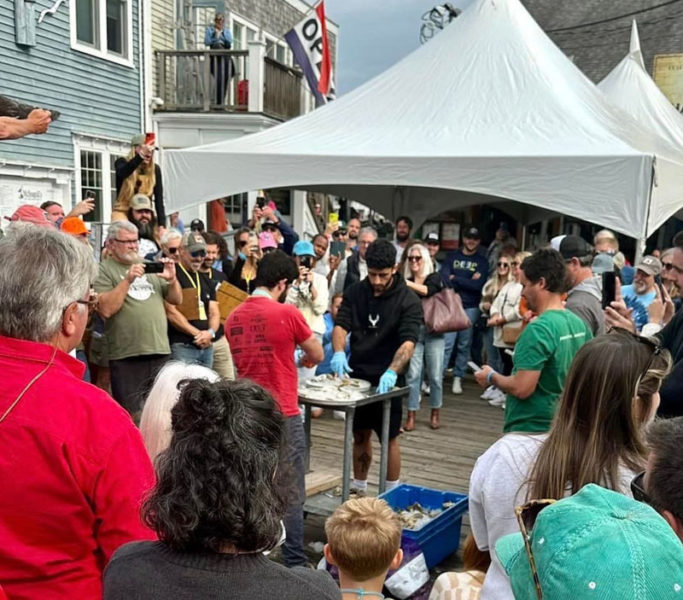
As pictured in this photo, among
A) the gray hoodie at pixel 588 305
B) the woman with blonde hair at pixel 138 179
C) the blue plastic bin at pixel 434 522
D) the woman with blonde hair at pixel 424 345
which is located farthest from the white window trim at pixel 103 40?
→ the blue plastic bin at pixel 434 522

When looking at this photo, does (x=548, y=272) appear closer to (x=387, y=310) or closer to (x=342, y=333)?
(x=387, y=310)

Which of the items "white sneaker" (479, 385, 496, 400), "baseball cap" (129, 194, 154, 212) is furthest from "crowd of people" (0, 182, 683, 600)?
"white sneaker" (479, 385, 496, 400)

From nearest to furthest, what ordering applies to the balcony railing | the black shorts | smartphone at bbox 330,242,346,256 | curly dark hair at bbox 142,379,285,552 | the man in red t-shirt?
curly dark hair at bbox 142,379,285,552, the man in red t-shirt, the black shorts, smartphone at bbox 330,242,346,256, the balcony railing

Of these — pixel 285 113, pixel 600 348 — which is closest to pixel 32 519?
pixel 600 348

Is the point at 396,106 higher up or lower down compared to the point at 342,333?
higher up

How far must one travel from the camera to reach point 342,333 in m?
4.48

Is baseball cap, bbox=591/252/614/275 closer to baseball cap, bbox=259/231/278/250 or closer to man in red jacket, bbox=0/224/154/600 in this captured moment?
baseball cap, bbox=259/231/278/250

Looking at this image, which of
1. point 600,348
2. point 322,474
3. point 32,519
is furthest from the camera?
point 322,474

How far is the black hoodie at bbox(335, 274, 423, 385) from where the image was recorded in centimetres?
432

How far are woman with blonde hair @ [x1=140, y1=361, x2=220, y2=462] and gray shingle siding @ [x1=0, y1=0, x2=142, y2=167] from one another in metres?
9.06

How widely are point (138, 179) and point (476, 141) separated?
352 cm

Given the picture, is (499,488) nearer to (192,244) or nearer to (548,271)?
(548,271)

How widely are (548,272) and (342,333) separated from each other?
165cm

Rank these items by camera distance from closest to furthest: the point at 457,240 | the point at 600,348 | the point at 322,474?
the point at 600,348 → the point at 322,474 → the point at 457,240
